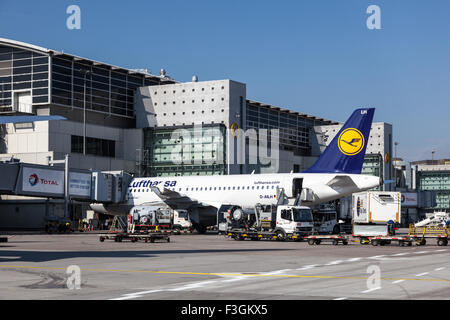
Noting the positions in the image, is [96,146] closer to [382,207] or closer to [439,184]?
[382,207]

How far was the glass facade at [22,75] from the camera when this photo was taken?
80.8m

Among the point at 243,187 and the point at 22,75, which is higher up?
the point at 22,75

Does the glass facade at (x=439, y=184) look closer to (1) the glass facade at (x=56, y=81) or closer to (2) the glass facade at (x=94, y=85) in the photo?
(2) the glass facade at (x=94, y=85)

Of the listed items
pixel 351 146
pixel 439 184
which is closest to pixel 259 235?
pixel 351 146

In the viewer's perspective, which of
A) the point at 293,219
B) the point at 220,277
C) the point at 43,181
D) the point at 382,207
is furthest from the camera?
the point at 43,181

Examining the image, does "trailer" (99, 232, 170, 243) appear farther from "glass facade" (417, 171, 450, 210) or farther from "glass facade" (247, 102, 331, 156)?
"glass facade" (417, 171, 450, 210)

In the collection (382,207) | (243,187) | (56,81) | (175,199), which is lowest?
(382,207)

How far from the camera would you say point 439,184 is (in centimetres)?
16412

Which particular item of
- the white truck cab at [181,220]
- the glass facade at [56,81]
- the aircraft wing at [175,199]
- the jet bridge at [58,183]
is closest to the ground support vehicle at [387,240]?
the white truck cab at [181,220]

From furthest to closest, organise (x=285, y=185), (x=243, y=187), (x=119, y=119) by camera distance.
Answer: (x=119, y=119) < (x=243, y=187) < (x=285, y=185)

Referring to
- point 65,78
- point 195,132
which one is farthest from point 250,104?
point 65,78

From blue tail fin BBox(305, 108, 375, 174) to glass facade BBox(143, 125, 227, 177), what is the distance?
33801mm

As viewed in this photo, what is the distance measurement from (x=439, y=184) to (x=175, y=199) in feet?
396
